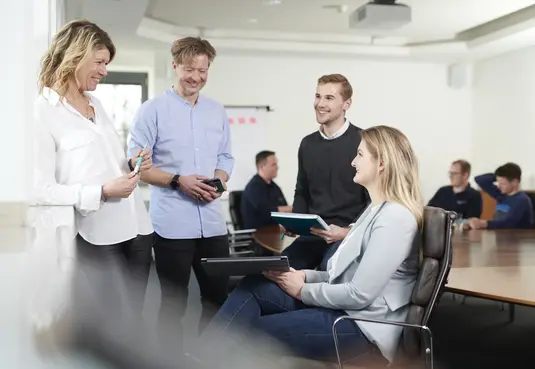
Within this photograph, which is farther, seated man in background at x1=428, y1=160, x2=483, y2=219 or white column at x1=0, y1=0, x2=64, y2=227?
seated man in background at x1=428, y1=160, x2=483, y2=219

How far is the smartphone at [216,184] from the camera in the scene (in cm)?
288

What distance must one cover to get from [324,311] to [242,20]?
6008 mm

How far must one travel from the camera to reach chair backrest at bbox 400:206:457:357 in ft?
7.29

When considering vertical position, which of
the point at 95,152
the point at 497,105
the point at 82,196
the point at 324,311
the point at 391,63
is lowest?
the point at 324,311

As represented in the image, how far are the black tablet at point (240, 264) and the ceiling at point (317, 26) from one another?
406 centimetres

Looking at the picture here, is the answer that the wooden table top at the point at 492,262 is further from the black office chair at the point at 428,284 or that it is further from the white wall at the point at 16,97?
the white wall at the point at 16,97

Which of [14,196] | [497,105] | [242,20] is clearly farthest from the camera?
[497,105]

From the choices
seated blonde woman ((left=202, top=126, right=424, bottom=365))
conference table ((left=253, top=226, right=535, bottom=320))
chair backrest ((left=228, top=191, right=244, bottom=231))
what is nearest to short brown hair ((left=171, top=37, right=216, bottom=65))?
seated blonde woman ((left=202, top=126, right=424, bottom=365))

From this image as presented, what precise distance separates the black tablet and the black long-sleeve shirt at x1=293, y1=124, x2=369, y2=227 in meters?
0.84

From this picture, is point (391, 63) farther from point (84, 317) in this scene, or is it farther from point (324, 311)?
point (84, 317)

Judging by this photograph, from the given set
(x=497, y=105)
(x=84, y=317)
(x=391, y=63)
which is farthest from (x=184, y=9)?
(x=84, y=317)

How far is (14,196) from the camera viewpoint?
1.19 m

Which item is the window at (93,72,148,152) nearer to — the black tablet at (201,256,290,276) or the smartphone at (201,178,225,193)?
the smartphone at (201,178,225,193)

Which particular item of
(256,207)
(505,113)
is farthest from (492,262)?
(505,113)
